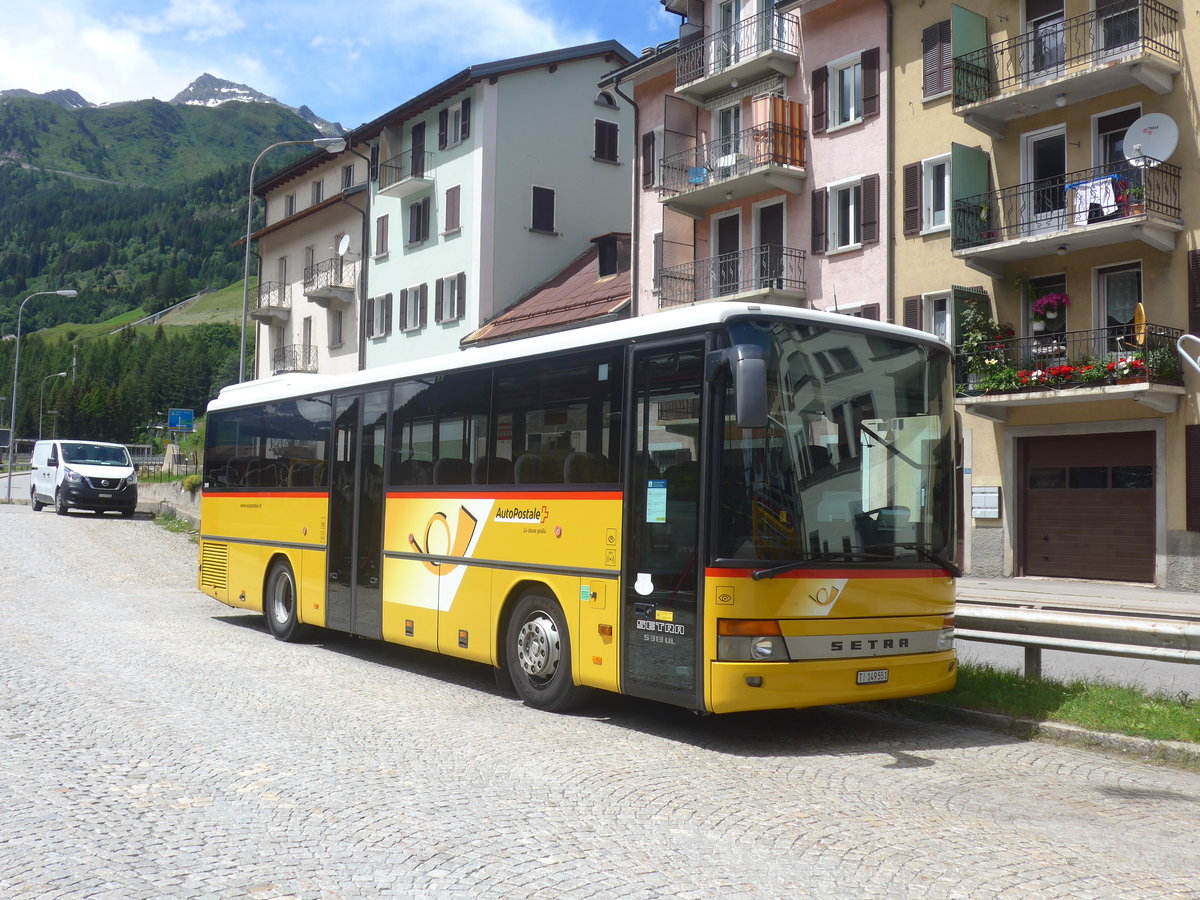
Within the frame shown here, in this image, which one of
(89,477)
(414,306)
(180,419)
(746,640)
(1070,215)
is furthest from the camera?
(414,306)

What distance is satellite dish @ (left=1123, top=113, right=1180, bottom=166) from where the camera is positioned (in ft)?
74.5

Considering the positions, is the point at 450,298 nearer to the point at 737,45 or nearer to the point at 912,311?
the point at 737,45

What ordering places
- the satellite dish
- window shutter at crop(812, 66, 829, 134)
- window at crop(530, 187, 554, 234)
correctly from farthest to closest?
1. window at crop(530, 187, 554, 234)
2. window shutter at crop(812, 66, 829, 134)
3. the satellite dish

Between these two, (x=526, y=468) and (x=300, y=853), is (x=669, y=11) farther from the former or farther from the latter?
(x=300, y=853)

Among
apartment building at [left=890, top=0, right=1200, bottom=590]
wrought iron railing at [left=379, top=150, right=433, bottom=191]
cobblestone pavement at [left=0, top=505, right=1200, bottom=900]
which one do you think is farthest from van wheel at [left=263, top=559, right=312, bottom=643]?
wrought iron railing at [left=379, top=150, right=433, bottom=191]

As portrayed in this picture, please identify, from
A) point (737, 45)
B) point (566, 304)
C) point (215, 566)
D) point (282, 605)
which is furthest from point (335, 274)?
point (282, 605)

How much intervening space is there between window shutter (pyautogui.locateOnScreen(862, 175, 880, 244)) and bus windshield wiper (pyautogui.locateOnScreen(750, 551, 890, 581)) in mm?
21364

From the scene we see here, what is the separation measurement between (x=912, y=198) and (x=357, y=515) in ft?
62.5

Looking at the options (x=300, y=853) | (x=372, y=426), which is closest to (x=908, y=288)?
(x=372, y=426)

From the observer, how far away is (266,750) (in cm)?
740

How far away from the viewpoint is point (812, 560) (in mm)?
7984

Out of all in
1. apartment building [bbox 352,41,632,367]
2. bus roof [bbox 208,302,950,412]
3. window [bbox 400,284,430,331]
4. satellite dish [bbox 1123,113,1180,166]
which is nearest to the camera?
bus roof [bbox 208,302,950,412]

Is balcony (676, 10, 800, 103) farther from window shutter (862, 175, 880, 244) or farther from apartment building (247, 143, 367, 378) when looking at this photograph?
apartment building (247, 143, 367, 378)

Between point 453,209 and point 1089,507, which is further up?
point 453,209
